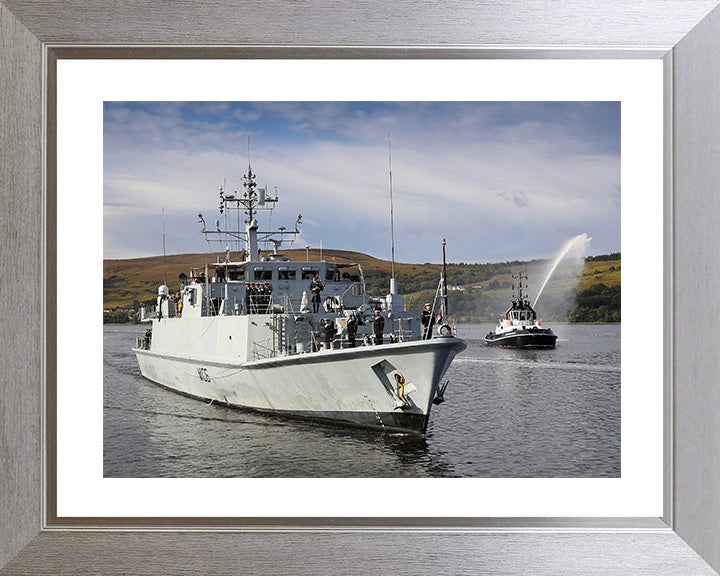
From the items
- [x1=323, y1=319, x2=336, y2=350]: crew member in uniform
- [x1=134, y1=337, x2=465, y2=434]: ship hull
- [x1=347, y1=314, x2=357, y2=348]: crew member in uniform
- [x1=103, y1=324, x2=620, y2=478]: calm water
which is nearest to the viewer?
[x1=103, y1=324, x2=620, y2=478]: calm water

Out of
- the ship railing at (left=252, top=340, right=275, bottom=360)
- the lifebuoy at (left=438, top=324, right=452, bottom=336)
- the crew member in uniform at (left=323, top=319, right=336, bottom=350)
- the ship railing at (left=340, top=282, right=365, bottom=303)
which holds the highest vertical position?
the ship railing at (left=340, top=282, right=365, bottom=303)

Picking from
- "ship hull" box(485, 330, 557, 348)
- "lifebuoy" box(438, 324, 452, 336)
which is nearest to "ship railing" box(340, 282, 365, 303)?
"lifebuoy" box(438, 324, 452, 336)

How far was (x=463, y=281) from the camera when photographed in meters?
6.69

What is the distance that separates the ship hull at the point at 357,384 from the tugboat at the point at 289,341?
1 cm

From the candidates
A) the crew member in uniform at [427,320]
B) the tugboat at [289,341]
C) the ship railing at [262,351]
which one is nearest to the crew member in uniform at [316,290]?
the tugboat at [289,341]

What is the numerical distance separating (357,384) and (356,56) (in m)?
4.68

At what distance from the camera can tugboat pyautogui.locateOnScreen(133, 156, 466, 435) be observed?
7117 mm

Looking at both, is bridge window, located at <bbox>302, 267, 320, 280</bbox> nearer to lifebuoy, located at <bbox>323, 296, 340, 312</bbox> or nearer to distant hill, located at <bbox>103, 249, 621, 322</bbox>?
lifebuoy, located at <bbox>323, 296, 340, 312</bbox>

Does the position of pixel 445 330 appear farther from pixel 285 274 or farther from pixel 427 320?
pixel 285 274

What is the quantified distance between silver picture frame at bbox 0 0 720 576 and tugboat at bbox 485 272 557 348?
13.4ft

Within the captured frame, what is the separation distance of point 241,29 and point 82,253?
139 centimetres

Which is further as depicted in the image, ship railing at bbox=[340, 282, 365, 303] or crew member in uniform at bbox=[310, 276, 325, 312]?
ship railing at bbox=[340, 282, 365, 303]

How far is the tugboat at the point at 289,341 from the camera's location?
7117 mm

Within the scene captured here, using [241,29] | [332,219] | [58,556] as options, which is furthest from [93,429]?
[332,219]
